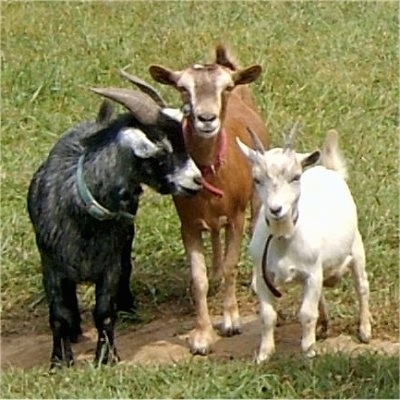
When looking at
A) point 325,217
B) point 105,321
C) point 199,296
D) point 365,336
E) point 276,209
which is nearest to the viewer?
point 276,209

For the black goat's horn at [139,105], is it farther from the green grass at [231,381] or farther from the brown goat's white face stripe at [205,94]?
the green grass at [231,381]

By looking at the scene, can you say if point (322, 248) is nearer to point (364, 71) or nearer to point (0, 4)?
point (364, 71)

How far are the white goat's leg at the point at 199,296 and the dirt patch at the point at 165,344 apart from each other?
5cm

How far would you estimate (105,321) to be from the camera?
566 centimetres

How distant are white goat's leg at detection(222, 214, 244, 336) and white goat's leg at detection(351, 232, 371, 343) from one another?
0.58 meters

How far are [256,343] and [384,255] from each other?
124cm

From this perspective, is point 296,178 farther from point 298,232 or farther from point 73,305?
point 73,305

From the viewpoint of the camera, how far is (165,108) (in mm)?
5523

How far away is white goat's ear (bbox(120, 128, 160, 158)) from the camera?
17.4 feet

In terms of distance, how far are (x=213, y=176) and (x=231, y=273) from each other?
508mm

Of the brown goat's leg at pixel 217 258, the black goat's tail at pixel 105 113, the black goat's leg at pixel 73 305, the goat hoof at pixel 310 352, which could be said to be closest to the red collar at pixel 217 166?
A: the black goat's tail at pixel 105 113

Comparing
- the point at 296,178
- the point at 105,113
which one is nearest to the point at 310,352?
the point at 296,178

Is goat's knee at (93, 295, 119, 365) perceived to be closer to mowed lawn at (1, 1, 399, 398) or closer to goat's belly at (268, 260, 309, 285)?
mowed lawn at (1, 1, 399, 398)

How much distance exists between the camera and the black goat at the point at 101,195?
17.5 feet
